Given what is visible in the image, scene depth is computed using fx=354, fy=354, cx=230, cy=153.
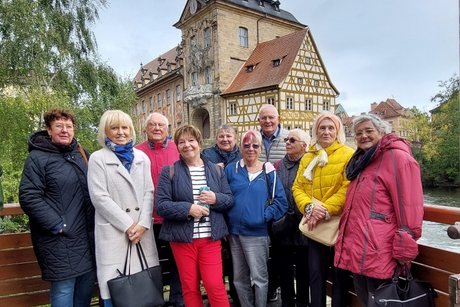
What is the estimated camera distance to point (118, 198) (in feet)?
7.52

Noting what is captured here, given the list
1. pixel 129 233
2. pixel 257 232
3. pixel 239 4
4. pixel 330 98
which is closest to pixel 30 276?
pixel 129 233

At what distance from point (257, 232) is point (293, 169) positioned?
60cm

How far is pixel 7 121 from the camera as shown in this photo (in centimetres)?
822

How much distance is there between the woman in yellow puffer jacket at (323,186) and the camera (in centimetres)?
237

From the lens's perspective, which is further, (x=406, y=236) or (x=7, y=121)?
(x=7, y=121)

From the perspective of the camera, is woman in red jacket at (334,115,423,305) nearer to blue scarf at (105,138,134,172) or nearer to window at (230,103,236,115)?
blue scarf at (105,138,134,172)

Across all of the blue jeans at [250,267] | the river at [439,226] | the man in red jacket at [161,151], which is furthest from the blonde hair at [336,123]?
the river at [439,226]

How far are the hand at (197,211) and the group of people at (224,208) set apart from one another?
0.6 inches

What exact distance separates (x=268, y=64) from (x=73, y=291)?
23.1m

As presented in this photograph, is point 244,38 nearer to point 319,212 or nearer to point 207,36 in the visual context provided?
point 207,36

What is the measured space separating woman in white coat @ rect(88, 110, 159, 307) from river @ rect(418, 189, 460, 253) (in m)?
6.21

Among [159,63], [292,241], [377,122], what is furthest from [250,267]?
[159,63]

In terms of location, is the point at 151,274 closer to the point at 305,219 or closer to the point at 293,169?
the point at 305,219

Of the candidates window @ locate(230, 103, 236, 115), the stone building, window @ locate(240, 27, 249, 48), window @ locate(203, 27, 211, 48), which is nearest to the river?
the stone building
